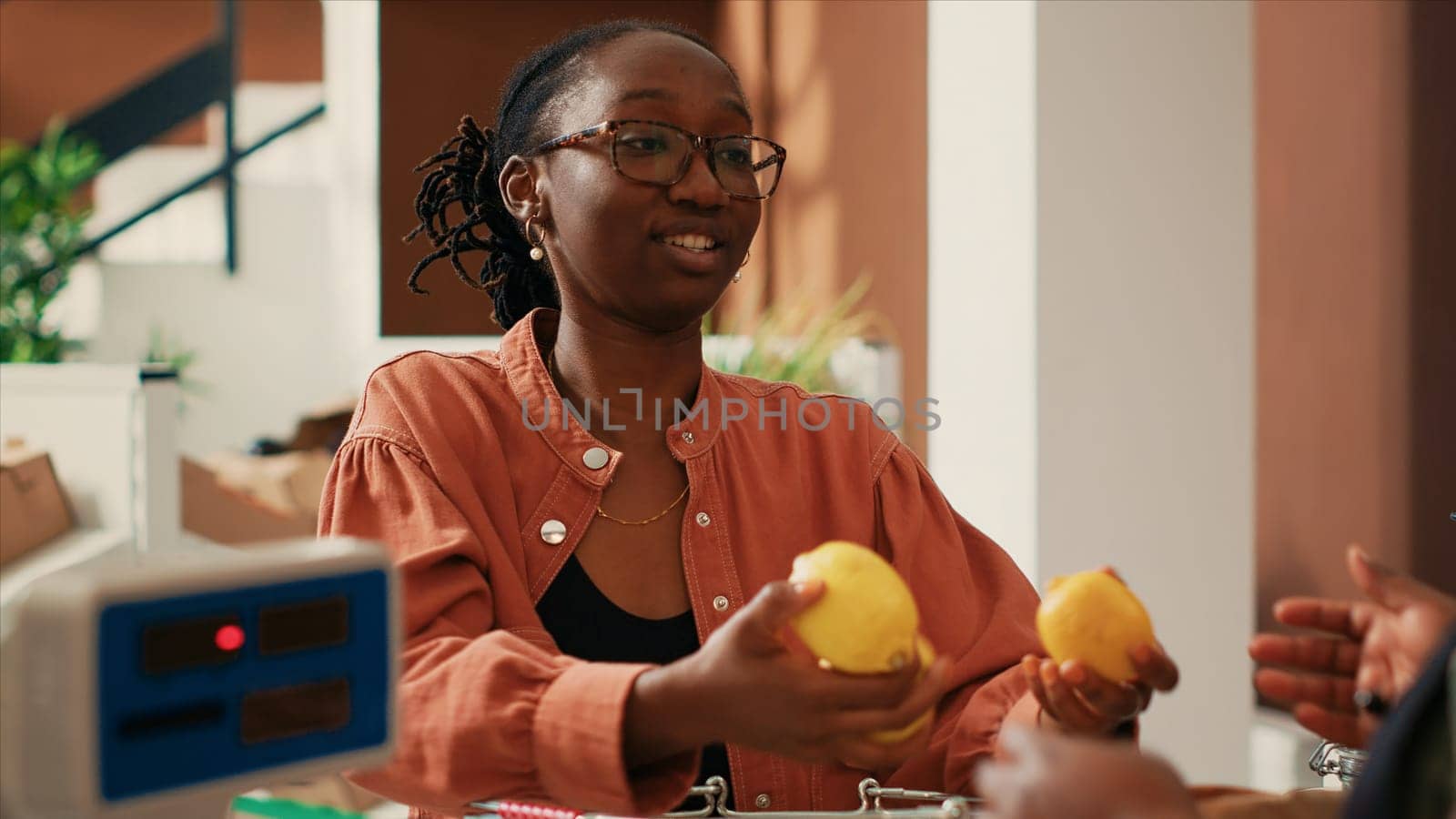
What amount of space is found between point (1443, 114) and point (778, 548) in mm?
2190

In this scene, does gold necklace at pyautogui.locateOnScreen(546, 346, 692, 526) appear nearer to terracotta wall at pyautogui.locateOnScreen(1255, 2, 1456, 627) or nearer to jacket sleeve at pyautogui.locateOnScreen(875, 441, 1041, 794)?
jacket sleeve at pyautogui.locateOnScreen(875, 441, 1041, 794)

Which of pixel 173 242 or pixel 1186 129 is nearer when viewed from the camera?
pixel 1186 129

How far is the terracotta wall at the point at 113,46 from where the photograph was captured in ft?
25.6

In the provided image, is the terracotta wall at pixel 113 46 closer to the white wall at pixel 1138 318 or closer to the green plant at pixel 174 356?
the green plant at pixel 174 356

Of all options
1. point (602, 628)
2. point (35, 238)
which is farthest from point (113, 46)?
point (602, 628)

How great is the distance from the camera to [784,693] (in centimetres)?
77

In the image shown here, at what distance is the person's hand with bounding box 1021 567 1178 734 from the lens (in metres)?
0.93

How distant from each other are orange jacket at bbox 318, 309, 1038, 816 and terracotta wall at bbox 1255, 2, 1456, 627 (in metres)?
1.93

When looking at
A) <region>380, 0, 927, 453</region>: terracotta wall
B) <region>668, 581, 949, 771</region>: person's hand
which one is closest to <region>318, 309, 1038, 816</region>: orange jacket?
<region>668, 581, 949, 771</region>: person's hand

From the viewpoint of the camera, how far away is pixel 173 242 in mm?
7926

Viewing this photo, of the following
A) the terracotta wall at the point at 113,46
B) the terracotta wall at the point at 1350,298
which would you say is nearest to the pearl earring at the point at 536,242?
the terracotta wall at the point at 1350,298

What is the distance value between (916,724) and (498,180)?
0.79 m

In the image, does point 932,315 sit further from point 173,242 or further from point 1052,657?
point 173,242

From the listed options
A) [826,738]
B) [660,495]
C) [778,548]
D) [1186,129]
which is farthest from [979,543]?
[1186,129]
